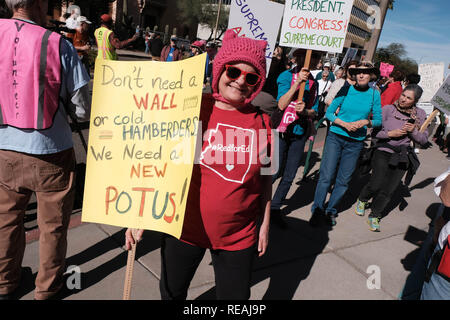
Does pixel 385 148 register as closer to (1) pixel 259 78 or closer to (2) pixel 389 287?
(2) pixel 389 287

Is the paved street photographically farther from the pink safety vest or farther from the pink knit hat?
the pink knit hat

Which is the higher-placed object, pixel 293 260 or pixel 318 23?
pixel 318 23

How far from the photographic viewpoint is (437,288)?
1.62 meters

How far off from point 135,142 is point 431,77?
6711 millimetres

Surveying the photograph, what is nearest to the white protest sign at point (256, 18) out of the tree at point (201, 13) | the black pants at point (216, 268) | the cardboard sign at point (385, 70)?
the black pants at point (216, 268)

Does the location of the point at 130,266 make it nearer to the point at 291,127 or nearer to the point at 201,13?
the point at 291,127

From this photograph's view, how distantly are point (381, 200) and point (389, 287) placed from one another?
4.52 feet

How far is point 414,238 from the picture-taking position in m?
4.14

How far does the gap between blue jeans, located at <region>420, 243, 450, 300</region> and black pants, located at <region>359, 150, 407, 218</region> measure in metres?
2.51

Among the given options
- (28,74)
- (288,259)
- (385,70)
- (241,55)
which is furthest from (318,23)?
(385,70)

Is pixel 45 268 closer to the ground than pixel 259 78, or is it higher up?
closer to the ground

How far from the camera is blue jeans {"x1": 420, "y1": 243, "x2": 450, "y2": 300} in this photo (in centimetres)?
158

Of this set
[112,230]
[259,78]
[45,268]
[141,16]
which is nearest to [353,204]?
[112,230]

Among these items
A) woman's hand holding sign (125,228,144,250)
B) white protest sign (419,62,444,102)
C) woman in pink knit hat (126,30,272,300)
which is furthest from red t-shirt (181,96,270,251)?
white protest sign (419,62,444,102)
